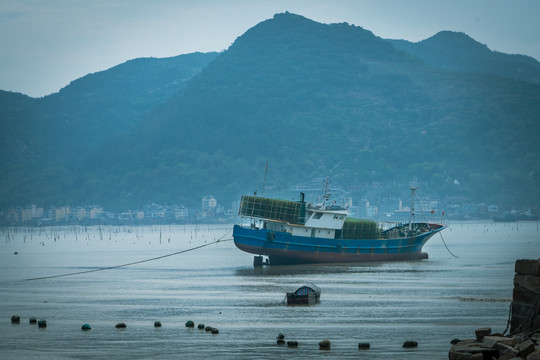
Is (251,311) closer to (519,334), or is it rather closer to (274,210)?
(519,334)

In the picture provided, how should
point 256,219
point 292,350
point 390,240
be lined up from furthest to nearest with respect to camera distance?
point 390,240
point 256,219
point 292,350

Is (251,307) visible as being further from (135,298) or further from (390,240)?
(390,240)

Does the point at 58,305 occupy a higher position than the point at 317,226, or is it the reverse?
the point at 317,226

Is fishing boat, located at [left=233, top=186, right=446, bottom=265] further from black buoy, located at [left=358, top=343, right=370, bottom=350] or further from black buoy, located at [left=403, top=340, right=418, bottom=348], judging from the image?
black buoy, located at [left=403, top=340, right=418, bottom=348]

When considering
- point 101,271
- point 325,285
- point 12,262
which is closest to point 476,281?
point 325,285

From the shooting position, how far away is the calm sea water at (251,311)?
124 feet

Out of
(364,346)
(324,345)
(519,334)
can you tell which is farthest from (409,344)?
(519,334)

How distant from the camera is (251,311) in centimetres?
5056

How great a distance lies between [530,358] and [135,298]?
123 feet

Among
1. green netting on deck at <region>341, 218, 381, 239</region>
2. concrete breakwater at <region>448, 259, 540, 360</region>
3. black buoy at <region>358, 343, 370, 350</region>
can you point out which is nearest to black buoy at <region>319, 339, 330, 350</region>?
black buoy at <region>358, 343, 370, 350</region>

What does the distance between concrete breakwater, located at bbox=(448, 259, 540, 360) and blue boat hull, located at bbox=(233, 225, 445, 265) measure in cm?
5189

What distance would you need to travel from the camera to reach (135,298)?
59688mm

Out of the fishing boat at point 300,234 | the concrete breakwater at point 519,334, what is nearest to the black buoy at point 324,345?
the concrete breakwater at point 519,334

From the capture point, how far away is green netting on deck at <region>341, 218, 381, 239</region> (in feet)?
304
